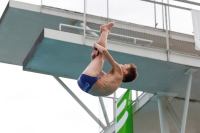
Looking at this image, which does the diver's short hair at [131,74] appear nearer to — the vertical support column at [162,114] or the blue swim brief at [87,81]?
the blue swim brief at [87,81]

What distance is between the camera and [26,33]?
16000 millimetres

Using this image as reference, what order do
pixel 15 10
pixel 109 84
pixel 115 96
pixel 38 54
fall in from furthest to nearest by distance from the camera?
1. pixel 115 96
2. pixel 15 10
3. pixel 38 54
4. pixel 109 84

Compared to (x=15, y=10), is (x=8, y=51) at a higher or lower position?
lower

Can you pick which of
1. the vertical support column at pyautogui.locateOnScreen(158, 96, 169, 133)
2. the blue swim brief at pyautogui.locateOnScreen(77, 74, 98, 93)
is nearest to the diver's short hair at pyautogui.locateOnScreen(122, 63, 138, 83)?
the blue swim brief at pyautogui.locateOnScreen(77, 74, 98, 93)

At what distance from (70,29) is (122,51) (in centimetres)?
172

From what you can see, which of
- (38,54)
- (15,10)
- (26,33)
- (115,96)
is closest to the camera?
(38,54)

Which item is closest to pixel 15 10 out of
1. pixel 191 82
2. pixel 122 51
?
pixel 122 51

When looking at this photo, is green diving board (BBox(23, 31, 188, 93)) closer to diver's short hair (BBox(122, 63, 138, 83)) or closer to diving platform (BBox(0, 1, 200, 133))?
diving platform (BBox(0, 1, 200, 133))

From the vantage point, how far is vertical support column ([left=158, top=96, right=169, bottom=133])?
1605 centimetres

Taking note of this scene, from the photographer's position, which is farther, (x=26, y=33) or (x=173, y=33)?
(x=26, y=33)

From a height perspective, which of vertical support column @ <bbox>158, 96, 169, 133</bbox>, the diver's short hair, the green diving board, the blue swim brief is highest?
the green diving board

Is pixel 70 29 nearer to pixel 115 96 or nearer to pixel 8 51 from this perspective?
pixel 8 51

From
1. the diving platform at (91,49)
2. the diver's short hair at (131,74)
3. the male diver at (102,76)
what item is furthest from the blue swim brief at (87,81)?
the diving platform at (91,49)

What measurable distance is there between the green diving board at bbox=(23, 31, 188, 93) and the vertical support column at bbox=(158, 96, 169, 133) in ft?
2.30
